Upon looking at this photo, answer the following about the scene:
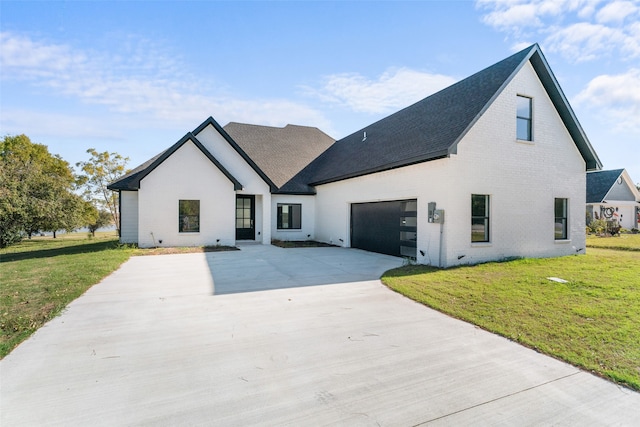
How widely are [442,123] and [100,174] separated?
30.9m

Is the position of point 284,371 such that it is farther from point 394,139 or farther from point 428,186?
point 394,139

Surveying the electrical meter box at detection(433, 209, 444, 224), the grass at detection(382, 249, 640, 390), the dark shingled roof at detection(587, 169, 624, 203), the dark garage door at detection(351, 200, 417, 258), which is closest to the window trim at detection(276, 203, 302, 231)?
the dark garage door at detection(351, 200, 417, 258)

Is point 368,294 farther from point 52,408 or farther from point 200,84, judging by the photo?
point 200,84

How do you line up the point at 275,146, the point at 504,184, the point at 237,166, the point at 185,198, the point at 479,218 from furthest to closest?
the point at 275,146 < the point at 237,166 < the point at 185,198 < the point at 504,184 < the point at 479,218

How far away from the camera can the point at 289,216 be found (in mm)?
18219

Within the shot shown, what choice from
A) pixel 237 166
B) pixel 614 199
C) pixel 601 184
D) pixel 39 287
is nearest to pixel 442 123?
pixel 237 166

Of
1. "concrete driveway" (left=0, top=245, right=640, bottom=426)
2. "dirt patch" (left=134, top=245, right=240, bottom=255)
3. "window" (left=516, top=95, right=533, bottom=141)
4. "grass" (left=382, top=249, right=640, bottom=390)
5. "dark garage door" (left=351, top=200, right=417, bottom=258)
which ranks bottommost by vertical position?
"concrete driveway" (left=0, top=245, right=640, bottom=426)

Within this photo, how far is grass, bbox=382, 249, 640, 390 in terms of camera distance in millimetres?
4016

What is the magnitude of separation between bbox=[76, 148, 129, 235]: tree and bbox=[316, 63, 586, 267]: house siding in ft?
91.7

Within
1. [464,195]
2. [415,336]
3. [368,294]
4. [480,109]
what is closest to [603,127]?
[480,109]

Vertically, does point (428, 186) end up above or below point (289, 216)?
above

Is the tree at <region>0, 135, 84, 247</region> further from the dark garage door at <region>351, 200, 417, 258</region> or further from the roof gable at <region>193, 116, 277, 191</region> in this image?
the dark garage door at <region>351, 200, 417, 258</region>

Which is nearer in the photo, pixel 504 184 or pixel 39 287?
pixel 39 287

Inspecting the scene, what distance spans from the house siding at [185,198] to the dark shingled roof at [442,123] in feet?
18.1
